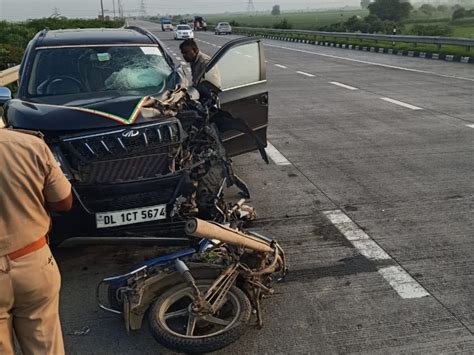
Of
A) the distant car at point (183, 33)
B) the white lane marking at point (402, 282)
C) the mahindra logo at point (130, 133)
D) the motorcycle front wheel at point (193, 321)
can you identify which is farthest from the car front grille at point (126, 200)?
the distant car at point (183, 33)

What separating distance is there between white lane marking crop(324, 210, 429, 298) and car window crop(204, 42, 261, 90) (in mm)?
1853

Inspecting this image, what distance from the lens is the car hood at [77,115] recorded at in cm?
420

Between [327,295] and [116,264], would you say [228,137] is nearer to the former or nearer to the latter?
[116,264]

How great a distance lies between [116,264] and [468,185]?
426 centimetres

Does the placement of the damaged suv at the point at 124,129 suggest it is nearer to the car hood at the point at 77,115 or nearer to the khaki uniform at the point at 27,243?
the car hood at the point at 77,115

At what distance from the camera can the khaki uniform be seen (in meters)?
2.31

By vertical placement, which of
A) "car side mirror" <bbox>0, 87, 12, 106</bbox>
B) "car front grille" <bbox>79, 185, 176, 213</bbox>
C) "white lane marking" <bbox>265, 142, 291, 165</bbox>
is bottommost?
"white lane marking" <bbox>265, 142, 291, 165</bbox>

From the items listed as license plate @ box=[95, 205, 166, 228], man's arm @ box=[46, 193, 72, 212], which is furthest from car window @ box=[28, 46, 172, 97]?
man's arm @ box=[46, 193, 72, 212]

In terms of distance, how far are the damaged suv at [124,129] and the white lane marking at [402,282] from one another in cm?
151

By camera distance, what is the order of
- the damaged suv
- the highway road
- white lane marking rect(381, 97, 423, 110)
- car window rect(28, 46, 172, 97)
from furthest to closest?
white lane marking rect(381, 97, 423, 110) → car window rect(28, 46, 172, 97) → the damaged suv → the highway road

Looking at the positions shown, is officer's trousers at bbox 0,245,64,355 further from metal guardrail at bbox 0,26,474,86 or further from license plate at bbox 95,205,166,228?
metal guardrail at bbox 0,26,474,86

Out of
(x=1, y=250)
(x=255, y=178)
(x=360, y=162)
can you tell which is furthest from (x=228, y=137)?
(x=1, y=250)

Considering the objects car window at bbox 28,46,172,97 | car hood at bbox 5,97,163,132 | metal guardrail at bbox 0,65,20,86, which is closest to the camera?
car hood at bbox 5,97,163,132

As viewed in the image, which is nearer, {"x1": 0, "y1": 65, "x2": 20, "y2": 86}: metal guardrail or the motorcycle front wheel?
the motorcycle front wheel
